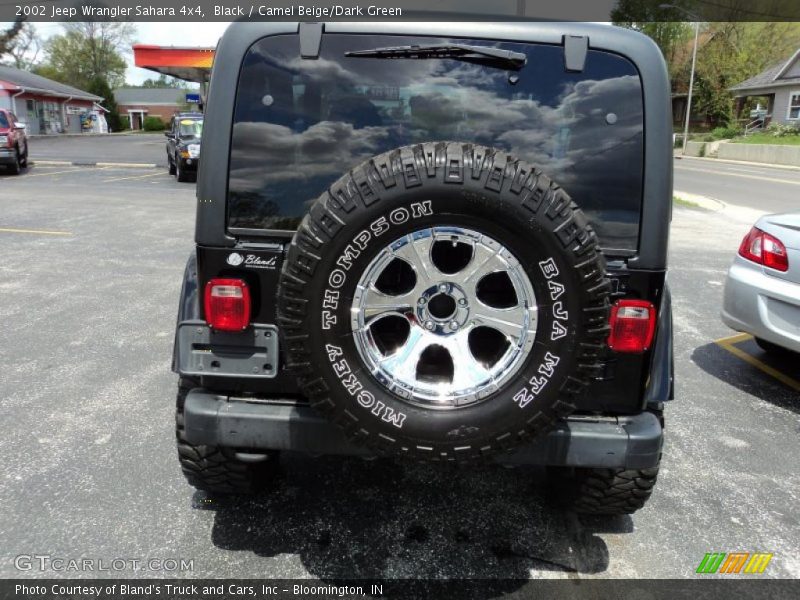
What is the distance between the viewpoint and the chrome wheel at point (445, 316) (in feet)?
7.13

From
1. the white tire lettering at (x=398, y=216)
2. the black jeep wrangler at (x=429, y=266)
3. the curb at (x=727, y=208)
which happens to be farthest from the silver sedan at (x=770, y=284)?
the curb at (x=727, y=208)

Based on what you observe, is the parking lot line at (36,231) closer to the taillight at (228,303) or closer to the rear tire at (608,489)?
the taillight at (228,303)

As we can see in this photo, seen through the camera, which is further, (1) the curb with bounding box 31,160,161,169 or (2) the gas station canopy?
(2) the gas station canopy

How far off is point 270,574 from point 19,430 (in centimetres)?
204

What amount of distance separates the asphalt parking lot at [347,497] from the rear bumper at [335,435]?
1.86 ft

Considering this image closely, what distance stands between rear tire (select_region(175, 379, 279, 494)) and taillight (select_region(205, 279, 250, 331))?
0.39 meters

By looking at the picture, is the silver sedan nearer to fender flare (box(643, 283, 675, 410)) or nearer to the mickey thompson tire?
fender flare (box(643, 283, 675, 410))

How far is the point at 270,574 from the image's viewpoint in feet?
8.54

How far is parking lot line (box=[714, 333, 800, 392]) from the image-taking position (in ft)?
16.2

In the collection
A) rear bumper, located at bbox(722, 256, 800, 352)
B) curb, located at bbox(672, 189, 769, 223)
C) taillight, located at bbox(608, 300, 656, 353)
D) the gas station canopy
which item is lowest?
curb, located at bbox(672, 189, 769, 223)

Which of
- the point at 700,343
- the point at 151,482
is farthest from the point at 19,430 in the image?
the point at 700,343

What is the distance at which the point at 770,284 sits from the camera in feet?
14.5

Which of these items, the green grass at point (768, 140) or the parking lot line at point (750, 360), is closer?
the parking lot line at point (750, 360)

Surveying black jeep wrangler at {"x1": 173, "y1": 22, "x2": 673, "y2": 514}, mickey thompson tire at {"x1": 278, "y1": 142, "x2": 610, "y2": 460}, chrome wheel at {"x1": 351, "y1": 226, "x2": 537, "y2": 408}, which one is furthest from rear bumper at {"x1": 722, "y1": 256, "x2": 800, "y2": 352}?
chrome wheel at {"x1": 351, "y1": 226, "x2": 537, "y2": 408}
